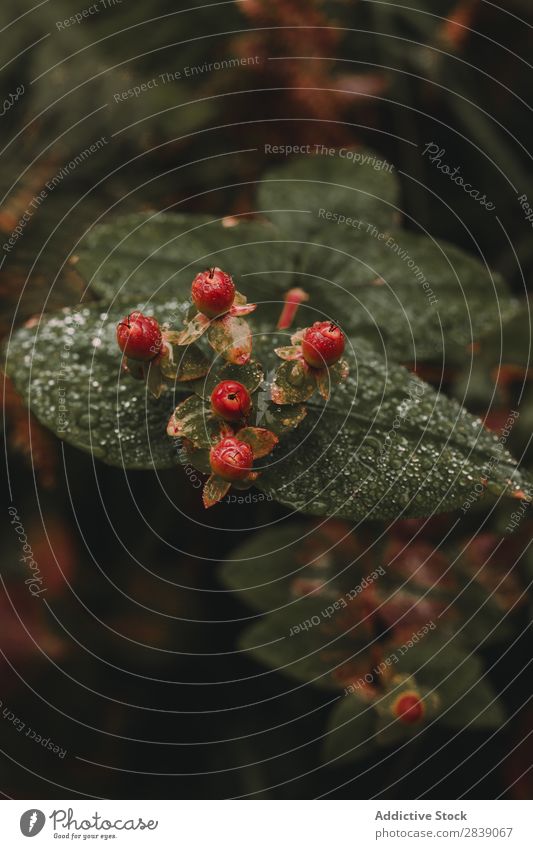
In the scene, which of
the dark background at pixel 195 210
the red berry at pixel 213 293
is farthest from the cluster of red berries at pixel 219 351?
the dark background at pixel 195 210

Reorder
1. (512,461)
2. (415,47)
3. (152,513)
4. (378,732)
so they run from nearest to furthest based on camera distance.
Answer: (512,461) < (378,732) < (152,513) < (415,47)

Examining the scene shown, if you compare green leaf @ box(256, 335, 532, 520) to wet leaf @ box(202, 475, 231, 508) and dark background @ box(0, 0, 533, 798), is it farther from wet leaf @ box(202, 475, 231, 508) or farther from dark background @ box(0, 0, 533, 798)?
dark background @ box(0, 0, 533, 798)

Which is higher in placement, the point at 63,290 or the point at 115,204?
the point at 115,204

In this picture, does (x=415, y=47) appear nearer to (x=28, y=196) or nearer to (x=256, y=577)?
(x=28, y=196)

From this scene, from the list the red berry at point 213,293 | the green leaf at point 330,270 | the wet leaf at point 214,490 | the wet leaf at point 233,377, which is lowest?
the wet leaf at point 214,490

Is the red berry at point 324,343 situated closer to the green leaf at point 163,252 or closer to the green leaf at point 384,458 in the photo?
the green leaf at point 384,458

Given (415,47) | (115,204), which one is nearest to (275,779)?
(115,204)

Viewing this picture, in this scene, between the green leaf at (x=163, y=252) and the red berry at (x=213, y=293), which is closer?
the red berry at (x=213, y=293)
